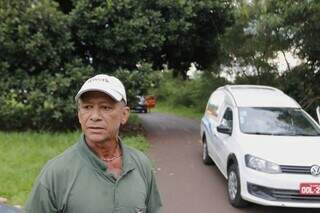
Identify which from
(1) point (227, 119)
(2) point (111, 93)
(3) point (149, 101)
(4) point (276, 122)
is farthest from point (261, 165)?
(3) point (149, 101)

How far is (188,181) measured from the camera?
979cm

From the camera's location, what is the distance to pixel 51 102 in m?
13.1

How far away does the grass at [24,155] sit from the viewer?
8055mm

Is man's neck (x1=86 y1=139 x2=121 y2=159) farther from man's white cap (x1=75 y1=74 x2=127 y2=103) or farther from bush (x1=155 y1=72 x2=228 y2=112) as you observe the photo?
bush (x1=155 y1=72 x2=228 y2=112)

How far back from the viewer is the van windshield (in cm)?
867

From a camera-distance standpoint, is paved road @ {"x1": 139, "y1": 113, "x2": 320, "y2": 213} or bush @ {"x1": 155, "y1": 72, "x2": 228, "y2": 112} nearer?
paved road @ {"x1": 139, "y1": 113, "x2": 320, "y2": 213}

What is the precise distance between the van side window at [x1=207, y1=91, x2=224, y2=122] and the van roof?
0.40 m

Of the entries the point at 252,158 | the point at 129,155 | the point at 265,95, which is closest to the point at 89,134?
the point at 129,155

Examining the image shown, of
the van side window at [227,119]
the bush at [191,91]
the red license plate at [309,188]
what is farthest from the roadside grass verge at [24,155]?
the bush at [191,91]

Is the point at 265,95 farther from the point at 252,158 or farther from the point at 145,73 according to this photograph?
the point at 145,73

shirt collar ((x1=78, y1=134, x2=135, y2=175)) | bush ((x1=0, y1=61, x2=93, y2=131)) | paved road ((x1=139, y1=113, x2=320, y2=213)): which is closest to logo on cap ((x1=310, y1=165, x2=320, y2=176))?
paved road ((x1=139, y1=113, x2=320, y2=213))

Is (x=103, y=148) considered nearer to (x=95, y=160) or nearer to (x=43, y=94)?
(x=95, y=160)

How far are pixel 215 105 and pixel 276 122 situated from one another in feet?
8.25

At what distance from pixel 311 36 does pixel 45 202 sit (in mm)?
15339
